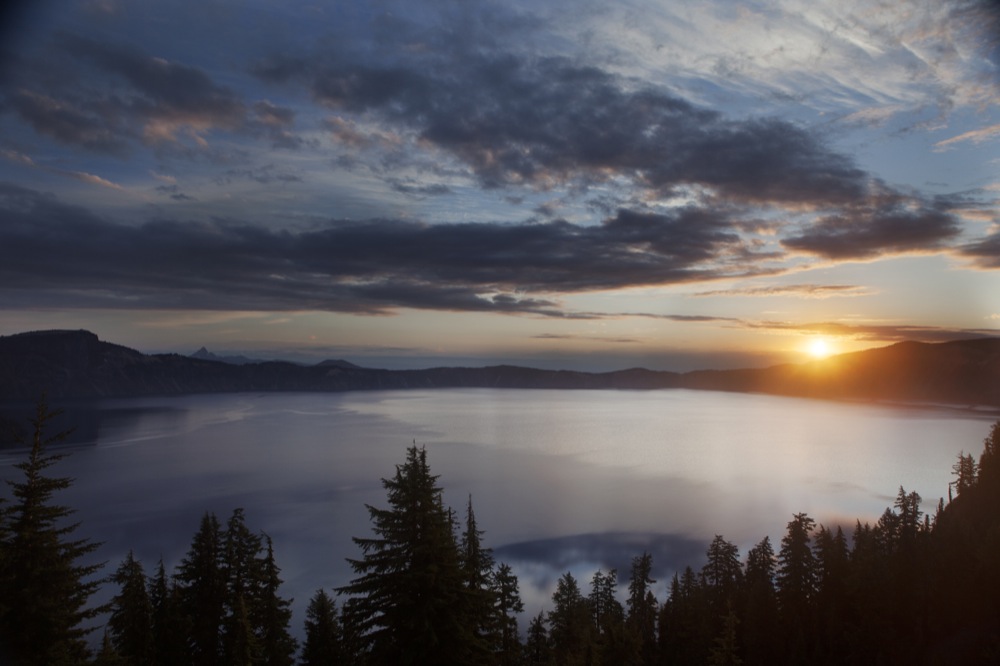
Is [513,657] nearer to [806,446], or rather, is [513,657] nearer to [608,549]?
[608,549]

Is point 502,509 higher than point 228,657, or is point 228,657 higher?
point 228,657

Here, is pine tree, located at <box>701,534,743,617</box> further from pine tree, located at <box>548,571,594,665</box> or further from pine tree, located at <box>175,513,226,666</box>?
pine tree, located at <box>175,513,226,666</box>

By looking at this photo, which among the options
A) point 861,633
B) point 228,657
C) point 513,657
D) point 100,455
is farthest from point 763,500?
point 100,455

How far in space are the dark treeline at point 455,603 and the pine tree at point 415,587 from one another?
45mm

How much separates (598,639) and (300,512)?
70.6m

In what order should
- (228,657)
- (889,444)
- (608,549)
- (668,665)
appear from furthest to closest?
(889,444)
(608,549)
(668,665)
(228,657)

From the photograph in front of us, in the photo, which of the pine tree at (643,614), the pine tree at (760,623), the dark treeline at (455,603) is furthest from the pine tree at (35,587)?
the pine tree at (760,623)

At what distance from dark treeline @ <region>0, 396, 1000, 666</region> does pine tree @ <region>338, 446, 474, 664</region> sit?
1.8 inches

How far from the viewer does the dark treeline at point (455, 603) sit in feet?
47.9

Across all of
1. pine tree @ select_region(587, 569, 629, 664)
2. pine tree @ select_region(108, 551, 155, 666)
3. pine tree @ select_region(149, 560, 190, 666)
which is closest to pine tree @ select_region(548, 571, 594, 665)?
pine tree @ select_region(587, 569, 629, 664)

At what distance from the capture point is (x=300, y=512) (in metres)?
94.1

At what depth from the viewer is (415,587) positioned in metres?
14.7

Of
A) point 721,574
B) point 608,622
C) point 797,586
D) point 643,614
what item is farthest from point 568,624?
point 797,586

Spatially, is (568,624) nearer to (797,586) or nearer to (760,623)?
(760,623)
